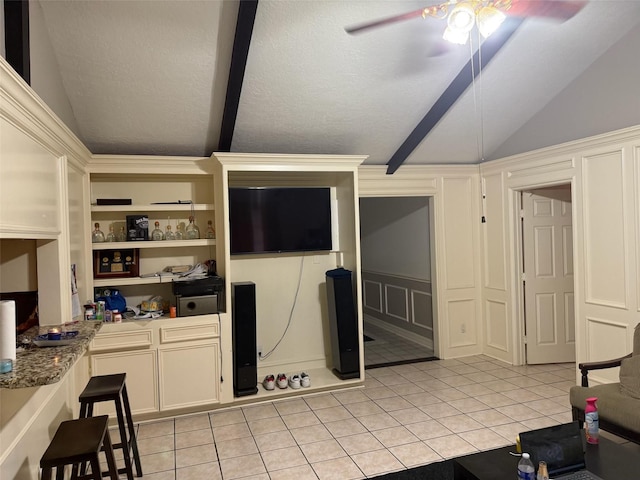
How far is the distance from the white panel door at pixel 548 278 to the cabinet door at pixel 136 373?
387 centimetres

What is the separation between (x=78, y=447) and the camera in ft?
6.73

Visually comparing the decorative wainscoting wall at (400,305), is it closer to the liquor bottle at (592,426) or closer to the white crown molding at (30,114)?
the liquor bottle at (592,426)

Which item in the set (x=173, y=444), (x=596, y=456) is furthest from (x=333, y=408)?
(x=596, y=456)

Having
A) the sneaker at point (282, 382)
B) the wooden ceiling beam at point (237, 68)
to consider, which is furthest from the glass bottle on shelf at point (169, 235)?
the sneaker at point (282, 382)

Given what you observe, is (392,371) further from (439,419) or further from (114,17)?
(114,17)

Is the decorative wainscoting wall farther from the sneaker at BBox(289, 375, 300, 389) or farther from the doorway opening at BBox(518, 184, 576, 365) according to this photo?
the sneaker at BBox(289, 375, 300, 389)

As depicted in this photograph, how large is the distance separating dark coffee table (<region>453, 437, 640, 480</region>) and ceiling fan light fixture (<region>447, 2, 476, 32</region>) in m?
2.20

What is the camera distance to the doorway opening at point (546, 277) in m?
5.00

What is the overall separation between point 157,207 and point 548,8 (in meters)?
3.39

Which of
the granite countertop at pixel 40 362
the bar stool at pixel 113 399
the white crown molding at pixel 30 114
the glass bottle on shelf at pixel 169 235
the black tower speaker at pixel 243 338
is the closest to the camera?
the granite countertop at pixel 40 362

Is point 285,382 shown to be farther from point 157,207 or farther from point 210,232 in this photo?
point 157,207

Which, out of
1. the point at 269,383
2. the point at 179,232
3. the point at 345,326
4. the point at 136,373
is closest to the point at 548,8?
the point at 345,326

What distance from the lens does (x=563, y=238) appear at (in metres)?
5.11

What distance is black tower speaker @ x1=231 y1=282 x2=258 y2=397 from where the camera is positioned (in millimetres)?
4148
